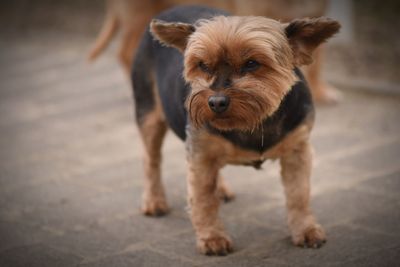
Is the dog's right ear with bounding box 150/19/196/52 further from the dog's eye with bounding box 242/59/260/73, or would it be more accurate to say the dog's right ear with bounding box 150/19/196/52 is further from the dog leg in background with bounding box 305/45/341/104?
the dog leg in background with bounding box 305/45/341/104

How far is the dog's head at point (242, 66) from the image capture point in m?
4.10

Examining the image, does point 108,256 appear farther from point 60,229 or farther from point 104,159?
point 104,159

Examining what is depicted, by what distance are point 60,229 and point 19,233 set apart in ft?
1.08

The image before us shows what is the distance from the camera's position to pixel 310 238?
462 centimetres

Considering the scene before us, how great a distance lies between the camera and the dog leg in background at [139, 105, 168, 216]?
551cm

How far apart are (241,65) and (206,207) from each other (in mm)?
1113

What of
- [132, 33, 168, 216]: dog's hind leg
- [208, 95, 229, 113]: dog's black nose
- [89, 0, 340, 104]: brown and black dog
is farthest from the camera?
[89, 0, 340, 104]: brown and black dog

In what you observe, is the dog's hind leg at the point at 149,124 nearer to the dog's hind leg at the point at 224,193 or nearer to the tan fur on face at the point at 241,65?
the dog's hind leg at the point at 224,193

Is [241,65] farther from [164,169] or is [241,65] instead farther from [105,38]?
[105,38]

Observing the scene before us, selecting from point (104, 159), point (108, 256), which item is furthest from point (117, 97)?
point (108, 256)

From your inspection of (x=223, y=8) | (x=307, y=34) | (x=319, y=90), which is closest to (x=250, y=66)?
(x=307, y=34)

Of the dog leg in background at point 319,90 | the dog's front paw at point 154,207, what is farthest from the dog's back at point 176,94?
the dog leg in background at point 319,90

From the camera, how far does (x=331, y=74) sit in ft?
30.7

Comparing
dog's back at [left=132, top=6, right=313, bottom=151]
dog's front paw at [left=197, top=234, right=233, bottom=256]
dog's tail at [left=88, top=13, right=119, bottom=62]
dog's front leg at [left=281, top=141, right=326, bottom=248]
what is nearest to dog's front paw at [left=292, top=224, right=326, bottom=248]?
dog's front leg at [left=281, top=141, right=326, bottom=248]
